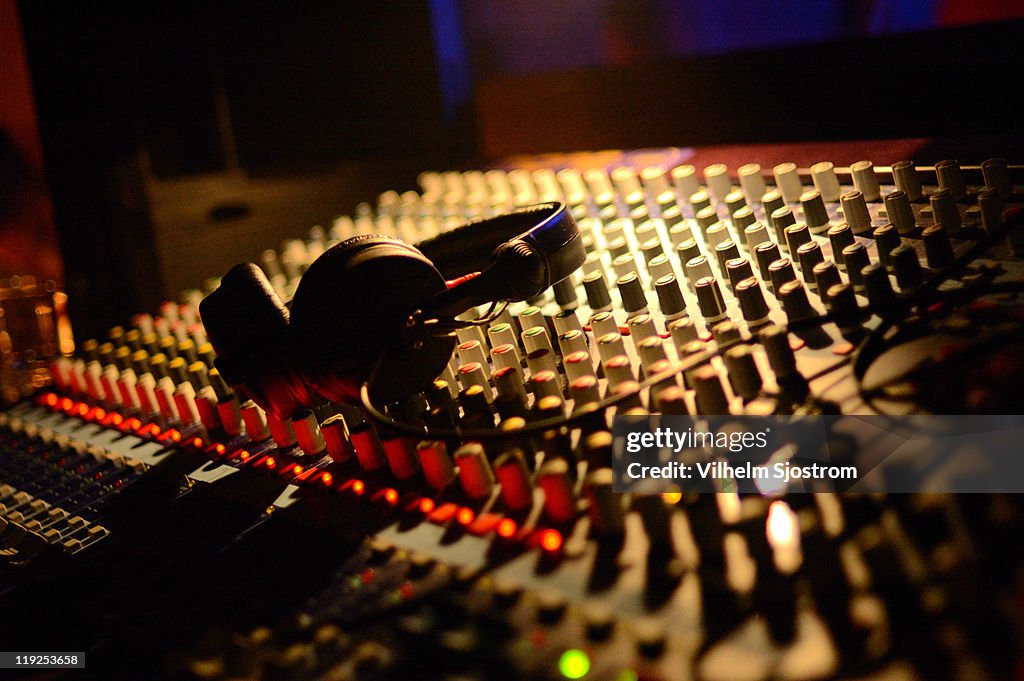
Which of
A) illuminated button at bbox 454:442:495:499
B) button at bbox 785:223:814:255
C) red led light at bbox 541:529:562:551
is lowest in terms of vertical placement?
red led light at bbox 541:529:562:551

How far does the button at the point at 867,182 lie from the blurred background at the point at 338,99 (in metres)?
0.24

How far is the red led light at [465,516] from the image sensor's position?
711 millimetres

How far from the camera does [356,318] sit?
83 centimetres

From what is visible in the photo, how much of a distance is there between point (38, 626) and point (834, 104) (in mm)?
1276

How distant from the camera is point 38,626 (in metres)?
0.75

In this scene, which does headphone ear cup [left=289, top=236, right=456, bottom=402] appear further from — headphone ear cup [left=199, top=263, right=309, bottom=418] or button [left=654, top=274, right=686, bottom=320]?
button [left=654, top=274, right=686, bottom=320]

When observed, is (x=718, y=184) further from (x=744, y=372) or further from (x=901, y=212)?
(x=744, y=372)

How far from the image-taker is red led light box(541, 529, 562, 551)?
25.2 inches

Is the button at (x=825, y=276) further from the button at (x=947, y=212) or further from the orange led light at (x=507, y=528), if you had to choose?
the orange led light at (x=507, y=528)

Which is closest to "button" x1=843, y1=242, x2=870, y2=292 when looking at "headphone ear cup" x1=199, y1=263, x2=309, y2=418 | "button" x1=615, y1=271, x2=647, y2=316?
"button" x1=615, y1=271, x2=647, y2=316

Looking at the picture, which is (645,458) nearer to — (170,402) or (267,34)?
(170,402)

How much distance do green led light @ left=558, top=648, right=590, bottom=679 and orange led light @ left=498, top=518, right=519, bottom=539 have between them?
149mm

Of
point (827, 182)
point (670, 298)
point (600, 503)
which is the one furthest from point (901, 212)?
point (600, 503)

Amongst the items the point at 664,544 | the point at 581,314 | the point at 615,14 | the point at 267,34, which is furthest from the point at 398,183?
the point at 664,544
